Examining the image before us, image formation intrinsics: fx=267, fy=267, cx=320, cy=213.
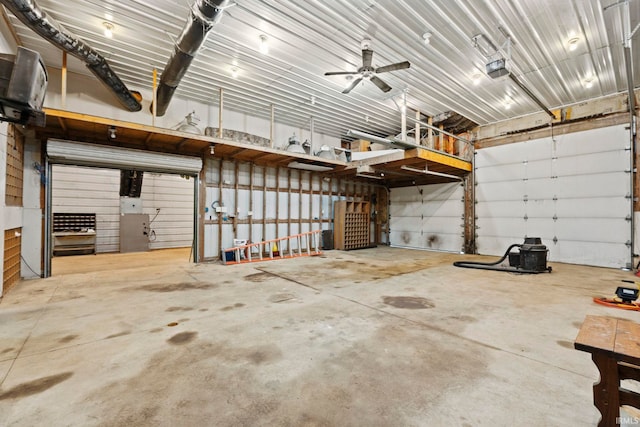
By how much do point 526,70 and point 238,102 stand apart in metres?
7.00

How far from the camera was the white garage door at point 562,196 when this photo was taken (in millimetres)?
6516

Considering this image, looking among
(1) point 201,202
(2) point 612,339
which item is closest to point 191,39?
(1) point 201,202

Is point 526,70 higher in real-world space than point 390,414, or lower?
higher

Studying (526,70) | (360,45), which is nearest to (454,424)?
(360,45)

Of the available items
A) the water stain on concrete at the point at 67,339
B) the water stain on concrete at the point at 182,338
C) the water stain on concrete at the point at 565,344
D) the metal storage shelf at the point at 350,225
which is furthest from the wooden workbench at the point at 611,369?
the metal storage shelf at the point at 350,225

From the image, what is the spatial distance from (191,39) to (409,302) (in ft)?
16.2

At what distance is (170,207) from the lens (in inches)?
426

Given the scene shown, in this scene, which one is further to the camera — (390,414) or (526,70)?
(526,70)

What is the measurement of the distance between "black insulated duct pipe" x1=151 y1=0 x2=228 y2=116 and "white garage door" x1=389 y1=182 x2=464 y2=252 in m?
8.84

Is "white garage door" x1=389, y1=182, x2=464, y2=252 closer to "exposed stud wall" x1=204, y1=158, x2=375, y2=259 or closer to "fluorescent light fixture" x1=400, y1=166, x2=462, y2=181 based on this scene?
Result: "fluorescent light fixture" x1=400, y1=166, x2=462, y2=181

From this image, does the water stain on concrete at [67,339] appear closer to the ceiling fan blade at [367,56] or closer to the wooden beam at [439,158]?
the ceiling fan blade at [367,56]

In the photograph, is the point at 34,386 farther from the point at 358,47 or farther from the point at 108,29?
the point at 358,47

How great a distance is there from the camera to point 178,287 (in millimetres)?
4582

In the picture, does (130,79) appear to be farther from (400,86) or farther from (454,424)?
(454,424)
